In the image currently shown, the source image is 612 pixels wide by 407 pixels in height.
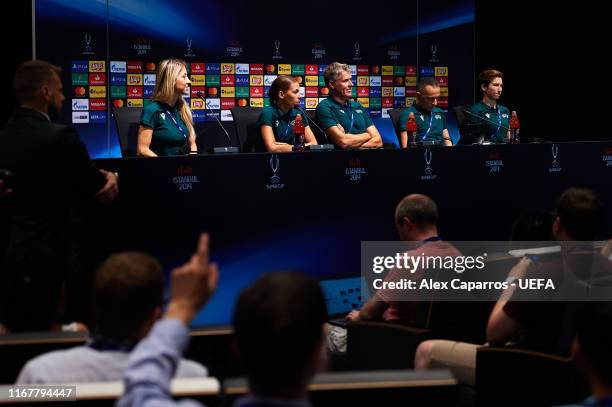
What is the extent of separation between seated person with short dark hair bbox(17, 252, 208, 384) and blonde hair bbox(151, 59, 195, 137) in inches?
160

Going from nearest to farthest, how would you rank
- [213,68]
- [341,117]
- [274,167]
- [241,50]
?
[274,167] < [341,117] < [213,68] < [241,50]

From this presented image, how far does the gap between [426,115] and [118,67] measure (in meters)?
2.65

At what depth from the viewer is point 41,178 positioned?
3.33 metres

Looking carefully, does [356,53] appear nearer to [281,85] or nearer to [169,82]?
[281,85]

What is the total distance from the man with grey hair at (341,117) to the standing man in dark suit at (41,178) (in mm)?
3361

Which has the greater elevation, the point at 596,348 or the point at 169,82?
the point at 169,82

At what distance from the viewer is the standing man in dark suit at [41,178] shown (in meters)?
3.27

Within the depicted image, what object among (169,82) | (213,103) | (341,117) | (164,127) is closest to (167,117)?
(164,127)

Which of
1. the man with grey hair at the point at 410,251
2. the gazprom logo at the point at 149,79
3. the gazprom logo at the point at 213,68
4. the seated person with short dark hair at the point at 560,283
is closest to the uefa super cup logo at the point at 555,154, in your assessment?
the man with grey hair at the point at 410,251

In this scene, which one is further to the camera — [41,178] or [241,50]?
[241,50]

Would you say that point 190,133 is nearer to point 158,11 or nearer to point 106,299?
point 158,11

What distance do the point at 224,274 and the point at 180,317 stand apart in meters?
3.35

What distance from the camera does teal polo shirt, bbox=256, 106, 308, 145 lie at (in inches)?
254

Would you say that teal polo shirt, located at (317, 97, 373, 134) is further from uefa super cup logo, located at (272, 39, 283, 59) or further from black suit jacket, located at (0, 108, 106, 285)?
black suit jacket, located at (0, 108, 106, 285)
